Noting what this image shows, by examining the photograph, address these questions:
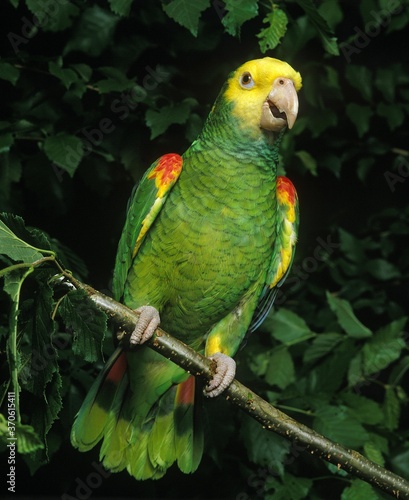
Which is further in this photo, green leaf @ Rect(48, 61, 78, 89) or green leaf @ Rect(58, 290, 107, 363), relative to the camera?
green leaf @ Rect(48, 61, 78, 89)

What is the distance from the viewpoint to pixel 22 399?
1.07 metres

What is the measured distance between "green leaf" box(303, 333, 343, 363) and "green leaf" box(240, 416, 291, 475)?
0.31m

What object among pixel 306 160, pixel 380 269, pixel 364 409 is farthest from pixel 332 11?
pixel 364 409

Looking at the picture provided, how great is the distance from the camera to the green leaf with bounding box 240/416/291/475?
1.35m

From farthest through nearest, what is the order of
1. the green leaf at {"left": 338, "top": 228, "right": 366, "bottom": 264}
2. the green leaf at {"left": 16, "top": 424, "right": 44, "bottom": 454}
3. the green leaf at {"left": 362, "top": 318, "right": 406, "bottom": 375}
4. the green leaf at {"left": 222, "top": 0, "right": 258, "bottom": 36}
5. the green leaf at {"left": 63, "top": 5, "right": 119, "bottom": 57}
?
the green leaf at {"left": 338, "top": 228, "right": 366, "bottom": 264}, the green leaf at {"left": 362, "top": 318, "right": 406, "bottom": 375}, the green leaf at {"left": 63, "top": 5, "right": 119, "bottom": 57}, the green leaf at {"left": 222, "top": 0, "right": 258, "bottom": 36}, the green leaf at {"left": 16, "top": 424, "right": 44, "bottom": 454}

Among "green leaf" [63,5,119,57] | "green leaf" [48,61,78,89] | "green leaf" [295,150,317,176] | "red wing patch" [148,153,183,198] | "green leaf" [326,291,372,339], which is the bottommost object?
"green leaf" [326,291,372,339]

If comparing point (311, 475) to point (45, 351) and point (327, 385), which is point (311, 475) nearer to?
point (327, 385)

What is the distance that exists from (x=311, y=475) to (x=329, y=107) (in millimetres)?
1007

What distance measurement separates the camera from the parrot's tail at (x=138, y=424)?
120 centimetres

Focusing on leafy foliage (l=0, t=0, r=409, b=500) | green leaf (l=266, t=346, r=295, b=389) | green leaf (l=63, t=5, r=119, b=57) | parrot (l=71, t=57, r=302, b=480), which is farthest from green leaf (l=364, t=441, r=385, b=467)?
green leaf (l=63, t=5, r=119, b=57)

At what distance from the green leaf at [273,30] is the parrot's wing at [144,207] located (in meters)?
0.29

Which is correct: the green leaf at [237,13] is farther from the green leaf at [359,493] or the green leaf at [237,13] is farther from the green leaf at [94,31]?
the green leaf at [359,493]

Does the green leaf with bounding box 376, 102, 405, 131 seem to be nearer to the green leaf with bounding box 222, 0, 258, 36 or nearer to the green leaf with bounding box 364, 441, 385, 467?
the green leaf with bounding box 222, 0, 258, 36

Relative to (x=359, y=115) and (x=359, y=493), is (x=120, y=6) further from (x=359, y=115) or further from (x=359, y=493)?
(x=359, y=493)
